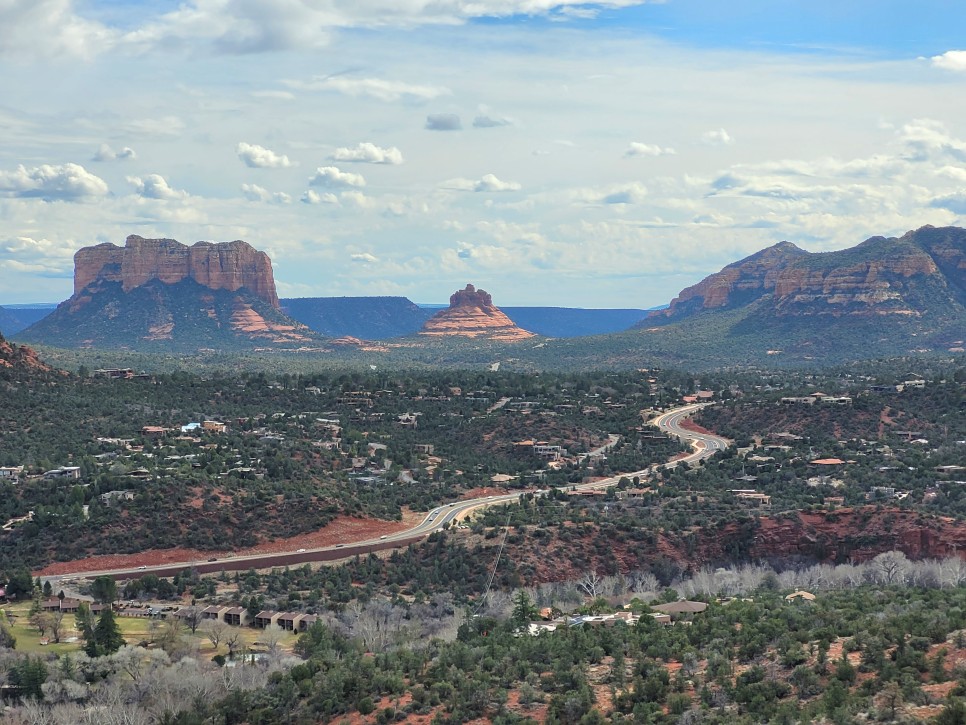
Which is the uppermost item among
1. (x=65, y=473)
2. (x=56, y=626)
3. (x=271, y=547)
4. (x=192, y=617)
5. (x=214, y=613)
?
(x=65, y=473)

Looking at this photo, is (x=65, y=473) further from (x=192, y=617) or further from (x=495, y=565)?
(x=495, y=565)

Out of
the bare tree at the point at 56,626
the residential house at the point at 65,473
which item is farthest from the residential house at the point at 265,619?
the residential house at the point at 65,473

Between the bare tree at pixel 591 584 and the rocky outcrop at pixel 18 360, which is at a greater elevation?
the rocky outcrop at pixel 18 360

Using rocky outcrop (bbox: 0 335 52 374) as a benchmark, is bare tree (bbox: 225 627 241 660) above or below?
below

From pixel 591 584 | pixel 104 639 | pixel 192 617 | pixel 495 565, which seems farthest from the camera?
pixel 495 565

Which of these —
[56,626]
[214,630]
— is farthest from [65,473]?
[214,630]

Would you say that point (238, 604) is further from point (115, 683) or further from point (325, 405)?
point (325, 405)

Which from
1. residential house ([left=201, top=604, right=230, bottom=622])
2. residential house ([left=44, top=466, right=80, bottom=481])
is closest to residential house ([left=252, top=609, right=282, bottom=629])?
residential house ([left=201, top=604, right=230, bottom=622])

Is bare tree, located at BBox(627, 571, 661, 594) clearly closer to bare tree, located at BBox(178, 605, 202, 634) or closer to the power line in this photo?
the power line

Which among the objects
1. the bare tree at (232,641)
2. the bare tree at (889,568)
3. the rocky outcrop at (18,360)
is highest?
the rocky outcrop at (18,360)

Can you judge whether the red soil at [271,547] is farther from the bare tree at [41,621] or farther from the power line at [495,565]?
the bare tree at [41,621]

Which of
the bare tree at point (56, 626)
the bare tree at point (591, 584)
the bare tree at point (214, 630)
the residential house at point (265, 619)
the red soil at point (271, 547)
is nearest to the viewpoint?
the bare tree at point (214, 630)
